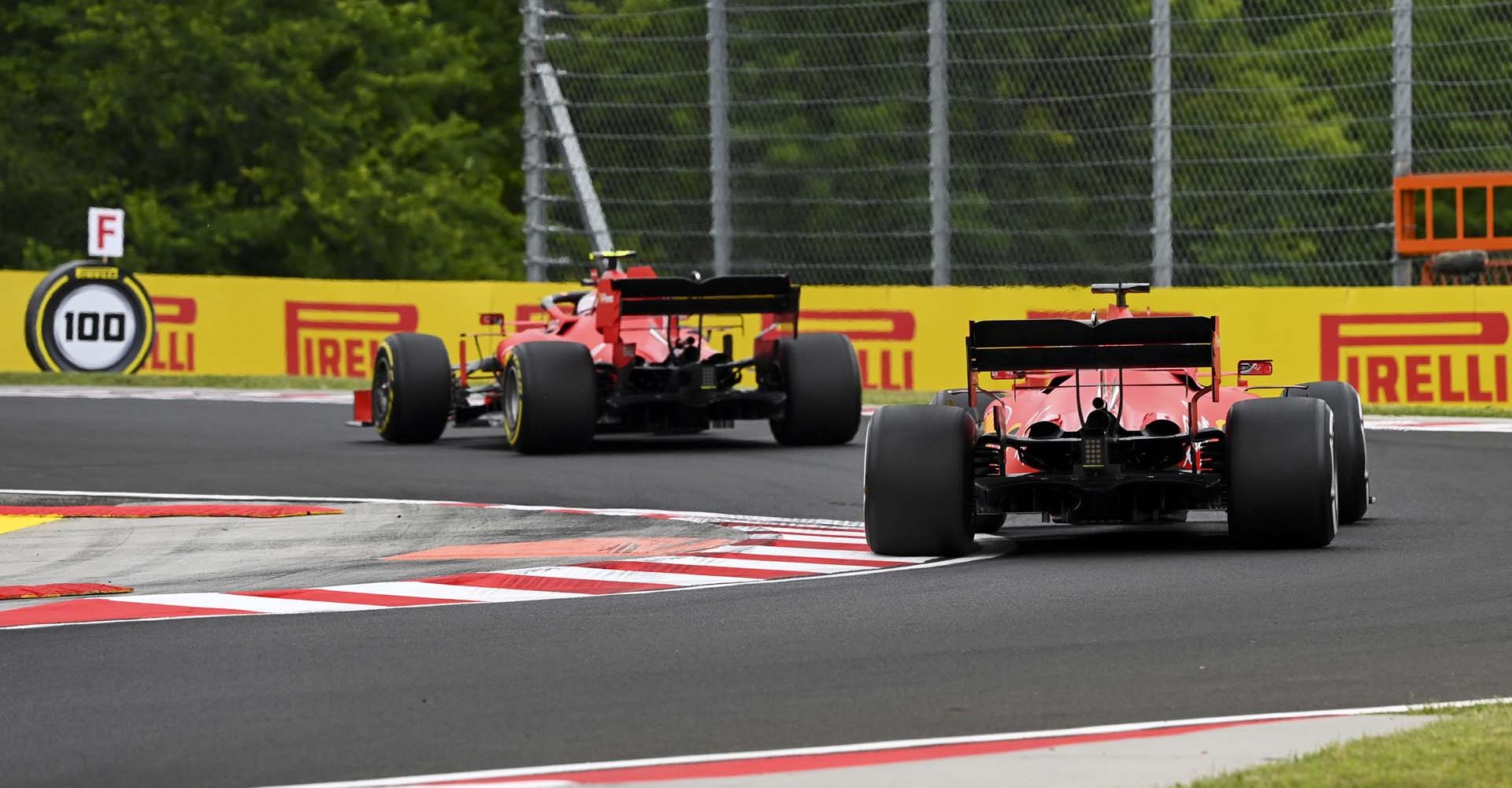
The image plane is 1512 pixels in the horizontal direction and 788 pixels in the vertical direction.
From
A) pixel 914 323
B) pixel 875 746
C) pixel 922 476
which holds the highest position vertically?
pixel 914 323

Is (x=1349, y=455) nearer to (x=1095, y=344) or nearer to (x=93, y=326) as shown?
(x=1095, y=344)

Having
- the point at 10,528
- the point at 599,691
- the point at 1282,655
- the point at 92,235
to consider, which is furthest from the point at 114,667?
the point at 92,235

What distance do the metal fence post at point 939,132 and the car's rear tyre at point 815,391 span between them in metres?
5.62

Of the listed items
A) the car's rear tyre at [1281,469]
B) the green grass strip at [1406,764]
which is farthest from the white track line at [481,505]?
the green grass strip at [1406,764]

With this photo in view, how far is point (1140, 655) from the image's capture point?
8.57 meters

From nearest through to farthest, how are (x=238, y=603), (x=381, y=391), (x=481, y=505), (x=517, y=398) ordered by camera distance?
(x=238, y=603) → (x=481, y=505) → (x=517, y=398) → (x=381, y=391)

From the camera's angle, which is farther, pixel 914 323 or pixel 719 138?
pixel 719 138

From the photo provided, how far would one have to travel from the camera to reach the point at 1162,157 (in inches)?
935

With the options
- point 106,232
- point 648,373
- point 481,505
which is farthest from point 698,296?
point 106,232

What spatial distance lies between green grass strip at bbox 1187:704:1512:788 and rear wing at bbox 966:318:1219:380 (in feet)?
16.7

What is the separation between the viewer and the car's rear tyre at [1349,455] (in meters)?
12.9

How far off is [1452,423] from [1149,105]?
4.75 m

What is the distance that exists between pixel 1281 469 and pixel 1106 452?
0.81 m

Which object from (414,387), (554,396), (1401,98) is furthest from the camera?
(1401,98)
